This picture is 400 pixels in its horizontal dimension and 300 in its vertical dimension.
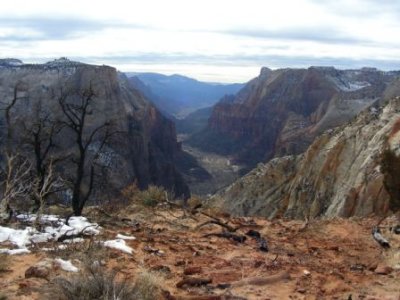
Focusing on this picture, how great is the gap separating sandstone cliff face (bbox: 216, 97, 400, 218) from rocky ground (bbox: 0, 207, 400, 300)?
9.46ft

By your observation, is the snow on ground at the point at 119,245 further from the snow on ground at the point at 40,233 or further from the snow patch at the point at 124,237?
the snow on ground at the point at 40,233

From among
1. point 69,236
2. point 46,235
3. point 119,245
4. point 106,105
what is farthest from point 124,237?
point 106,105

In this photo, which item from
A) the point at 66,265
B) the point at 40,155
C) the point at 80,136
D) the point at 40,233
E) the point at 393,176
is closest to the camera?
the point at 66,265

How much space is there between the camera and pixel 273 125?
143 meters

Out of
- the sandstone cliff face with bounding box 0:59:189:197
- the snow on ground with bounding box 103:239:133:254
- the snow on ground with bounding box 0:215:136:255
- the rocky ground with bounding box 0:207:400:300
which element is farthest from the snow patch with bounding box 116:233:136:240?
the sandstone cliff face with bounding box 0:59:189:197

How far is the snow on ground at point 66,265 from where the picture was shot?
7160 millimetres

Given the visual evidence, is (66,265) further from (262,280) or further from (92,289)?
(262,280)

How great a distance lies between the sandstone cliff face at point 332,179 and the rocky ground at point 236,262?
2.88 metres

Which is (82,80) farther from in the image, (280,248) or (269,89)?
(280,248)

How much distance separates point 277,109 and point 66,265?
5437 inches

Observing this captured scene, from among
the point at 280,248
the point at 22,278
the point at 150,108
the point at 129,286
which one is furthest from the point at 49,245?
the point at 150,108

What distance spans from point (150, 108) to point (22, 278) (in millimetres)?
113432

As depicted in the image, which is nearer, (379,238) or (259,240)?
(379,238)

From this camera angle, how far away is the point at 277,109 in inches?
5640
